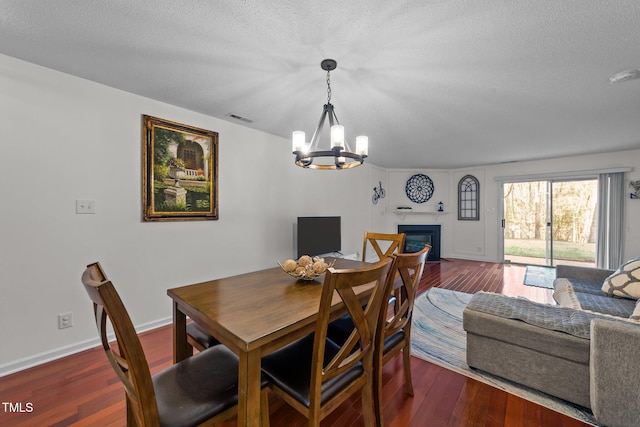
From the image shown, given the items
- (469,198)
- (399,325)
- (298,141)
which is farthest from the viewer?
(469,198)

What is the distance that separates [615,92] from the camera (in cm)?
244

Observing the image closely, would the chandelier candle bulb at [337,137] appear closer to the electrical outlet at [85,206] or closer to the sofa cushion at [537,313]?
the sofa cushion at [537,313]

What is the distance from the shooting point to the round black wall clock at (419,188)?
22.5 ft

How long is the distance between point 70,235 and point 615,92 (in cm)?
499

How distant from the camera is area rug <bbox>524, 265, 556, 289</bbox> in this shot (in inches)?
169

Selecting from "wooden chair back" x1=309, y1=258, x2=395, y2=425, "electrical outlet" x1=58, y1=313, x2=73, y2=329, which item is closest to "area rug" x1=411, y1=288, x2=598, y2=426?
"wooden chair back" x1=309, y1=258, x2=395, y2=425

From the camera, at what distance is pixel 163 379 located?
118 cm

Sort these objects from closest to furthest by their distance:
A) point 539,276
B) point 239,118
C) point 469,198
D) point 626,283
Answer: point 626,283
point 239,118
point 539,276
point 469,198

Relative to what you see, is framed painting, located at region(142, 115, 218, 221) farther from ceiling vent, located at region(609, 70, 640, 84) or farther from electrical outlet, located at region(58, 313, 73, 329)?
ceiling vent, located at region(609, 70, 640, 84)

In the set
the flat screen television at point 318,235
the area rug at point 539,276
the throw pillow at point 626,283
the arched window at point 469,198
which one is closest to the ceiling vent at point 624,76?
the throw pillow at point 626,283

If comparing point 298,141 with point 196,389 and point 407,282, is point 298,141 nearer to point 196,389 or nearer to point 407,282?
point 407,282

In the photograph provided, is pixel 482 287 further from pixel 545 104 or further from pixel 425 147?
pixel 545 104

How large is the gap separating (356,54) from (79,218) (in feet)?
8.61

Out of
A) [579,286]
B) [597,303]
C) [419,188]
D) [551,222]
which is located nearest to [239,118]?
[597,303]
